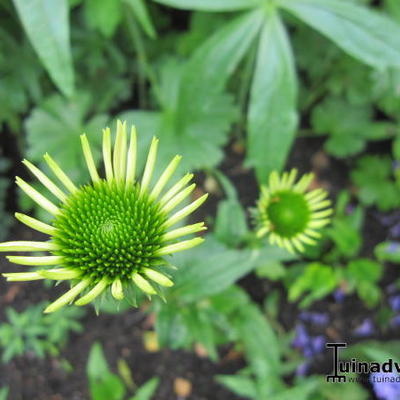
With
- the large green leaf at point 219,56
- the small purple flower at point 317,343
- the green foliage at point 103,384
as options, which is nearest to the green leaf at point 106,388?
the green foliage at point 103,384

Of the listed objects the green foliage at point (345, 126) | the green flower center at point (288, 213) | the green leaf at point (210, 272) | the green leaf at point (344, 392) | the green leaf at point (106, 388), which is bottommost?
the green leaf at point (106, 388)

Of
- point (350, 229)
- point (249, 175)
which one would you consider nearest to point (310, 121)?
point (249, 175)

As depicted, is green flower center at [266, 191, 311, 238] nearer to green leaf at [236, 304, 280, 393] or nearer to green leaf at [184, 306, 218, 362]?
green leaf at [184, 306, 218, 362]

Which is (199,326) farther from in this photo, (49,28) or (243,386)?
(49,28)

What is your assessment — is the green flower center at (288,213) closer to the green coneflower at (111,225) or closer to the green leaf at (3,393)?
the green coneflower at (111,225)

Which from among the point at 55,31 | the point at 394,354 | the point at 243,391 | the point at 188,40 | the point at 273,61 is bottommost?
the point at 243,391

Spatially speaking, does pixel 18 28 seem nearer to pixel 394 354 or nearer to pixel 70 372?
pixel 70 372
